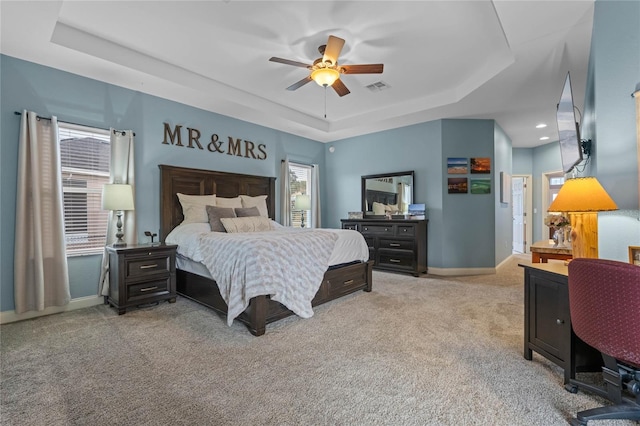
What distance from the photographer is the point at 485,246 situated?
525cm

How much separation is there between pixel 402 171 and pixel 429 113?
3.97ft

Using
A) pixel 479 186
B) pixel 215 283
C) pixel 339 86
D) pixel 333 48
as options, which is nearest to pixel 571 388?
pixel 215 283

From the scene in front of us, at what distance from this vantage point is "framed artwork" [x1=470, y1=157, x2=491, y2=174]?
5.23 m

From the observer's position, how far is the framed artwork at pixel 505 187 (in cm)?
584

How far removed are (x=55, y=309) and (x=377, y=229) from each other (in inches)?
184

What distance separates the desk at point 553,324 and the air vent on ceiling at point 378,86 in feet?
10.3

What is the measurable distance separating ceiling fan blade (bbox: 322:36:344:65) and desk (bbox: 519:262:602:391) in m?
2.49

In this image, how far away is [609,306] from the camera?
1330 millimetres

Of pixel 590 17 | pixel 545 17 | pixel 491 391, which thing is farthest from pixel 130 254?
pixel 590 17

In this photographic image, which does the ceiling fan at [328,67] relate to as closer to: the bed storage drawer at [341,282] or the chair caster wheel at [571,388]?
the bed storage drawer at [341,282]

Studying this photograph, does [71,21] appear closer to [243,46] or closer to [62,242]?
[243,46]

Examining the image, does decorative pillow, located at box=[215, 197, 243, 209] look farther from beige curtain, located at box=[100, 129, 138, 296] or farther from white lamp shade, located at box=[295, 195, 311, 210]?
white lamp shade, located at box=[295, 195, 311, 210]

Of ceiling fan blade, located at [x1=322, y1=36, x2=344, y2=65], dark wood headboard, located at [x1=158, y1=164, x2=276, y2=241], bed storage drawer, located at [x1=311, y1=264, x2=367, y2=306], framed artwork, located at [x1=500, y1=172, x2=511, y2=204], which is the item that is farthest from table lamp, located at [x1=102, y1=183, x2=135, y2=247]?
framed artwork, located at [x1=500, y1=172, x2=511, y2=204]

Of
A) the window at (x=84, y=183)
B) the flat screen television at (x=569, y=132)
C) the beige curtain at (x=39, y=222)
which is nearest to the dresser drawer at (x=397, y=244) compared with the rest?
→ the flat screen television at (x=569, y=132)
